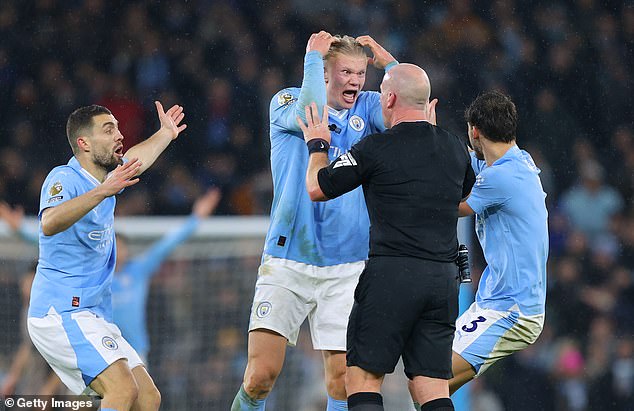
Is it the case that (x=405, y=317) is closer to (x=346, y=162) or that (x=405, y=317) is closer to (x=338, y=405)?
(x=346, y=162)

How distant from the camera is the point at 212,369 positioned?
848cm

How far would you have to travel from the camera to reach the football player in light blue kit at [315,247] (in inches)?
219

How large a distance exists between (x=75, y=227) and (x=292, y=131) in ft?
4.06

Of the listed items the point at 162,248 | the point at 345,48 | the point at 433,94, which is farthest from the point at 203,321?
the point at 433,94

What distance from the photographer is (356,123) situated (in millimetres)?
5738

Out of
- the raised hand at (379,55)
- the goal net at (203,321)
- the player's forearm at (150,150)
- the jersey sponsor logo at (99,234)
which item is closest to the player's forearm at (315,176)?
the raised hand at (379,55)

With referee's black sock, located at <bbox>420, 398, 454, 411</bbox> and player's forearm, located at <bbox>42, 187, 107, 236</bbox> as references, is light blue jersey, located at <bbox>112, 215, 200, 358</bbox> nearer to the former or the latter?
player's forearm, located at <bbox>42, 187, 107, 236</bbox>

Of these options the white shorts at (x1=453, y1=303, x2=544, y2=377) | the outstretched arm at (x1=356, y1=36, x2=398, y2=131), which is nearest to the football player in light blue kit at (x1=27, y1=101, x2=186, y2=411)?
the outstretched arm at (x1=356, y1=36, x2=398, y2=131)

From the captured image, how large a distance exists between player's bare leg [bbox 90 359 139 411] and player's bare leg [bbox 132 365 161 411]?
0.51ft

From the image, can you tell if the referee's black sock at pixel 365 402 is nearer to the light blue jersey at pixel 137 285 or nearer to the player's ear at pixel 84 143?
the player's ear at pixel 84 143

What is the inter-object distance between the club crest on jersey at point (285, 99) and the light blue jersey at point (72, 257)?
107 centimetres

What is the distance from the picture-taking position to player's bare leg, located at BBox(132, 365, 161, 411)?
5621mm

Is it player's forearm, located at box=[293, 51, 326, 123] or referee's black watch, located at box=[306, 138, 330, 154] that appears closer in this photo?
referee's black watch, located at box=[306, 138, 330, 154]

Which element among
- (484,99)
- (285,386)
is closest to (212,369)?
(285,386)
